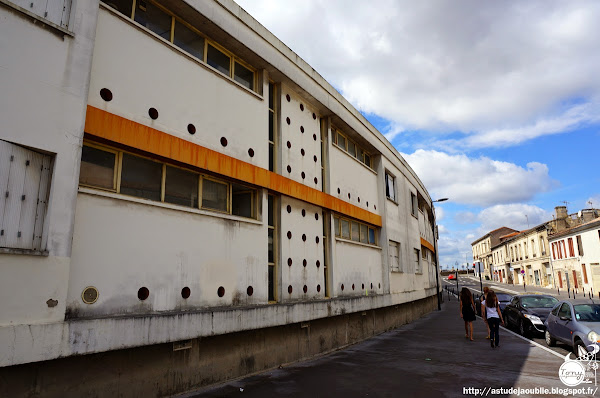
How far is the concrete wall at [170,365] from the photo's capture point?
505 centimetres

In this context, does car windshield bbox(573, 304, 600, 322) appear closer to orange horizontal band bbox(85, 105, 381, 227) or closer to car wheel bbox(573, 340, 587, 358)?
car wheel bbox(573, 340, 587, 358)

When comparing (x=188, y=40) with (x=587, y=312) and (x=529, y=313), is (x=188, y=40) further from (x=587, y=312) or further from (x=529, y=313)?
(x=529, y=313)

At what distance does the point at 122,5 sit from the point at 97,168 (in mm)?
3133

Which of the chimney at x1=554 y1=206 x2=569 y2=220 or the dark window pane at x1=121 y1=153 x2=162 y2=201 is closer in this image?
the dark window pane at x1=121 y1=153 x2=162 y2=201

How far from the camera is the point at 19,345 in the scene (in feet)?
15.0

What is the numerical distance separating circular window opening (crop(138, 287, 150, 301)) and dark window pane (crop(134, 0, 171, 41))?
4.95 metres

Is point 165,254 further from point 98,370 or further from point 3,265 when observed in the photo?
point 3,265

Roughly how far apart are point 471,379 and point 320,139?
816 cm

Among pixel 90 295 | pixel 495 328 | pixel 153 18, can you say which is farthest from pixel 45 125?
pixel 495 328

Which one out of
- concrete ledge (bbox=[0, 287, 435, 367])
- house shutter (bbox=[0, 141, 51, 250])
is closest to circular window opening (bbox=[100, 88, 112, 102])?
house shutter (bbox=[0, 141, 51, 250])

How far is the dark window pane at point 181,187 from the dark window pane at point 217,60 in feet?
9.45

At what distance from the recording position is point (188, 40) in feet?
27.4

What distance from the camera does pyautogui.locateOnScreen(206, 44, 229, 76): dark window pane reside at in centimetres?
888

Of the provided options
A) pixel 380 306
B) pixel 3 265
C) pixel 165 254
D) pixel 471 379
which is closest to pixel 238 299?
pixel 165 254
